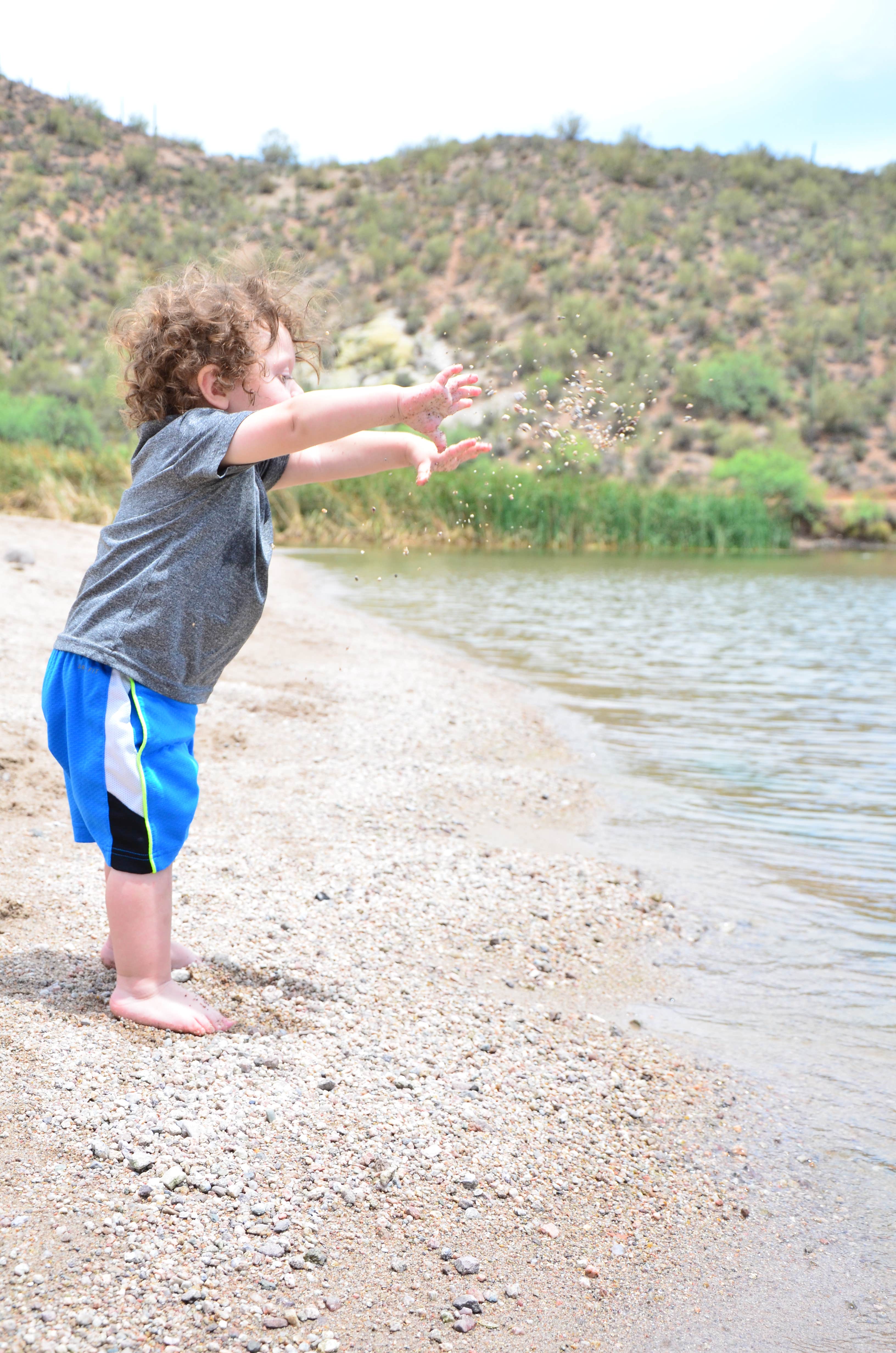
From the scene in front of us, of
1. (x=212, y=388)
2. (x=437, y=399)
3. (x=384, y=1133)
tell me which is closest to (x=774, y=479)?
(x=212, y=388)

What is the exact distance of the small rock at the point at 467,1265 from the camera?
1.73 m

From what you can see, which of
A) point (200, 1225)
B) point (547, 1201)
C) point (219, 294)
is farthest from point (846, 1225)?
point (219, 294)

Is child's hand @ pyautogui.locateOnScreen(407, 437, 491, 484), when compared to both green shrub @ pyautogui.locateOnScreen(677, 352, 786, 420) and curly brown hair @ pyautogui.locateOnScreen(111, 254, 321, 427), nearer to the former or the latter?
curly brown hair @ pyautogui.locateOnScreen(111, 254, 321, 427)

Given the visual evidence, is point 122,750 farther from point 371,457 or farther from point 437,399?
point 437,399

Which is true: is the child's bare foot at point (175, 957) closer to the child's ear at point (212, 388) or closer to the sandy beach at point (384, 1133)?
the sandy beach at point (384, 1133)

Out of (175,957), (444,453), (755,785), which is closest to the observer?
(444,453)

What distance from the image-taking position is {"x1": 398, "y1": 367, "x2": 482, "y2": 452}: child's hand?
80.1 inches

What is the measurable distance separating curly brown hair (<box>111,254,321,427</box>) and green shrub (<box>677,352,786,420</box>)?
122 ft

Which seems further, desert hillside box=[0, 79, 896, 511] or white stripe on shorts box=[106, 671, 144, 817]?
desert hillside box=[0, 79, 896, 511]

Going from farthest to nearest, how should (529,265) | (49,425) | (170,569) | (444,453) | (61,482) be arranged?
(529,265) → (49,425) → (61,482) → (170,569) → (444,453)

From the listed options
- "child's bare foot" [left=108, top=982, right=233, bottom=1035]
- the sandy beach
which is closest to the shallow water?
the sandy beach

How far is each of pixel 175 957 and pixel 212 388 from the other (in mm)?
1353

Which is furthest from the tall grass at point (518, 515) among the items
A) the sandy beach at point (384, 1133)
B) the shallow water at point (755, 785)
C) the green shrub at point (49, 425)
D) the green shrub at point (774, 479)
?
the sandy beach at point (384, 1133)

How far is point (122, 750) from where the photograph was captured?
2258mm
